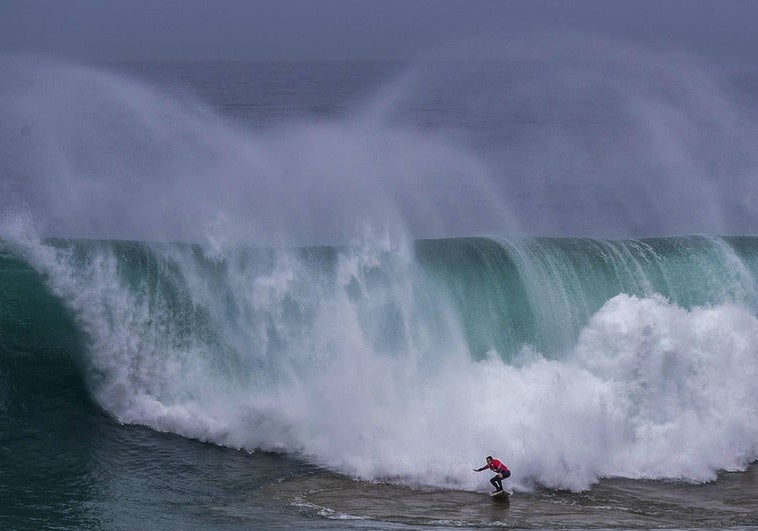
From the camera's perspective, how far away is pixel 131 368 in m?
16.8

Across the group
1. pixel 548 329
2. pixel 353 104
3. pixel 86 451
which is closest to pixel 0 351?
pixel 86 451

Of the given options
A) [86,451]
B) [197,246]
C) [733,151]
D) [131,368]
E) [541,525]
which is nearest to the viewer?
[541,525]

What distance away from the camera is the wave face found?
15906 millimetres

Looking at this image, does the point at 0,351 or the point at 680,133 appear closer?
the point at 0,351

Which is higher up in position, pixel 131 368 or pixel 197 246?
pixel 197 246

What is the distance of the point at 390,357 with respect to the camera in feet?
56.5

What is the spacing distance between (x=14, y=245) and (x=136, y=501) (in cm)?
583

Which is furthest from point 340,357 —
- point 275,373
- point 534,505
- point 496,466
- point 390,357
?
point 534,505

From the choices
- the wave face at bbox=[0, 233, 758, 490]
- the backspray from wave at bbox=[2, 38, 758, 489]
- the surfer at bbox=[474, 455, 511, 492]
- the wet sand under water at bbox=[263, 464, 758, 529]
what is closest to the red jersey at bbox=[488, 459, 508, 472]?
the surfer at bbox=[474, 455, 511, 492]

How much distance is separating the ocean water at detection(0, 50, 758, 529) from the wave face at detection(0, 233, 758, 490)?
0.13ft

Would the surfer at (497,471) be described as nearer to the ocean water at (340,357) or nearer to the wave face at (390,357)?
the ocean water at (340,357)

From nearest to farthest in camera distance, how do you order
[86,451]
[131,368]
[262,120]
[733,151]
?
1. [86,451]
2. [131,368]
3. [733,151]
4. [262,120]

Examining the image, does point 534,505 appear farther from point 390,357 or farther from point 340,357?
point 340,357

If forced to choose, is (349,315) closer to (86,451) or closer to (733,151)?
(86,451)
